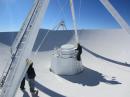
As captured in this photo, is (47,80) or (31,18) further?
(47,80)

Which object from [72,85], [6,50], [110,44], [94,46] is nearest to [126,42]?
[110,44]

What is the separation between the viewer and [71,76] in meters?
16.1

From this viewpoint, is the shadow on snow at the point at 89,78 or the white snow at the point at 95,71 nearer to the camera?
the white snow at the point at 95,71

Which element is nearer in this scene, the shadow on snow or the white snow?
the white snow

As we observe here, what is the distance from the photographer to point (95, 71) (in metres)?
16.8

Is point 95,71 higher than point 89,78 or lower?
higher

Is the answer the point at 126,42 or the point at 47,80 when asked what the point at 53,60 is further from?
the point at 126,42

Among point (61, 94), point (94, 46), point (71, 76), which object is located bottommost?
point (61, 94)

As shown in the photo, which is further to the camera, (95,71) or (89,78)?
(95,71)

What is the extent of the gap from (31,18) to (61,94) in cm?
418

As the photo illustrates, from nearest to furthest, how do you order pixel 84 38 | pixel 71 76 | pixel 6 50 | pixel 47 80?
pixel 47 80, pixel 71 76, pixel 6 50, pixel 84 38

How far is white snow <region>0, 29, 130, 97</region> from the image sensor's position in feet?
41.3

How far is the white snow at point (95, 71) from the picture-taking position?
41.3 ft

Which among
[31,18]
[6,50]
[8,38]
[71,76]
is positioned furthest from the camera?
[8,38]
